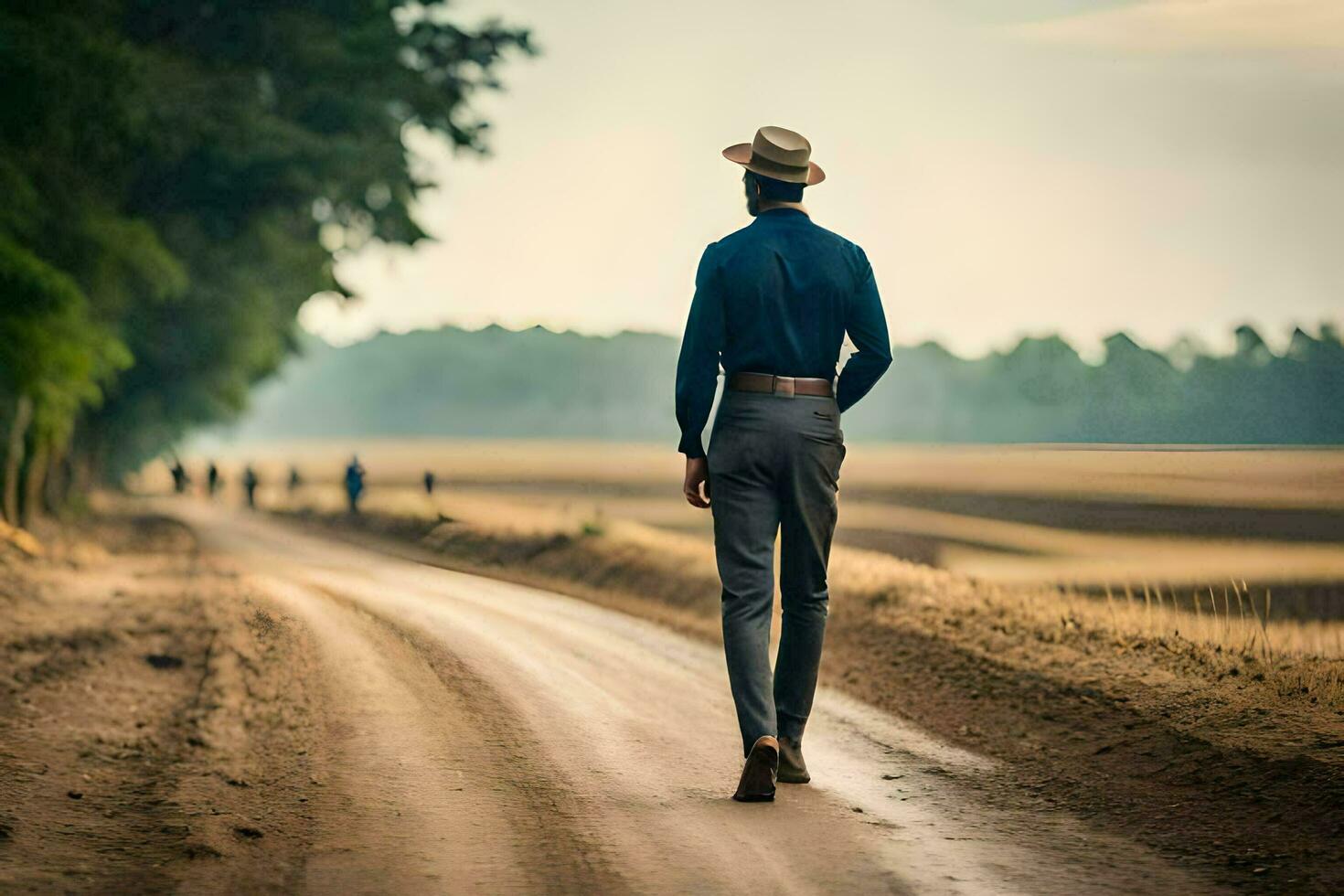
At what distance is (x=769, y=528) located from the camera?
5.59 m

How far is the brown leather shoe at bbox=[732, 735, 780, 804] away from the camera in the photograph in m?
5.32

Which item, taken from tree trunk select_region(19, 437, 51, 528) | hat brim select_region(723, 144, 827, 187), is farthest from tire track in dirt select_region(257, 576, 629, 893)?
tree trunk select_region(19, 437, 51, 528)

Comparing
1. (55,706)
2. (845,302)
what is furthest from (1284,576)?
(55,706)

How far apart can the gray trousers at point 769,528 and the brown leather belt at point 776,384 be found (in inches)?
0.9

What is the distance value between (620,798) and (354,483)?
33.1 meters

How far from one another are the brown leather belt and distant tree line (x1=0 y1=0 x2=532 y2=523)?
12126mm

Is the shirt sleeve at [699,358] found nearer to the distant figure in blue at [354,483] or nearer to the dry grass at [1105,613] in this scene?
the dry grass at [1105,613]

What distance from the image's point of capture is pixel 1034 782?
5926 mm

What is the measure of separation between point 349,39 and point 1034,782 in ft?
69.1

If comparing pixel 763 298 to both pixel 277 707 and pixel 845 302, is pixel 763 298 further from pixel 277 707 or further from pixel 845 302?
pixel 277 707

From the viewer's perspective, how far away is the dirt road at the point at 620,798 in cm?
444

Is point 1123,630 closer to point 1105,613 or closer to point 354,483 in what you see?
point 1105,613

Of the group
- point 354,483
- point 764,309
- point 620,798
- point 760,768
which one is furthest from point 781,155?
point 354,483

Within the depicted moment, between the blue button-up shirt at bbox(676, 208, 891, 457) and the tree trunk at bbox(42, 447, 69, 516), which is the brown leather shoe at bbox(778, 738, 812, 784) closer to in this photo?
the blue button-up shirt at bbox(676, 208, 891, 457)
